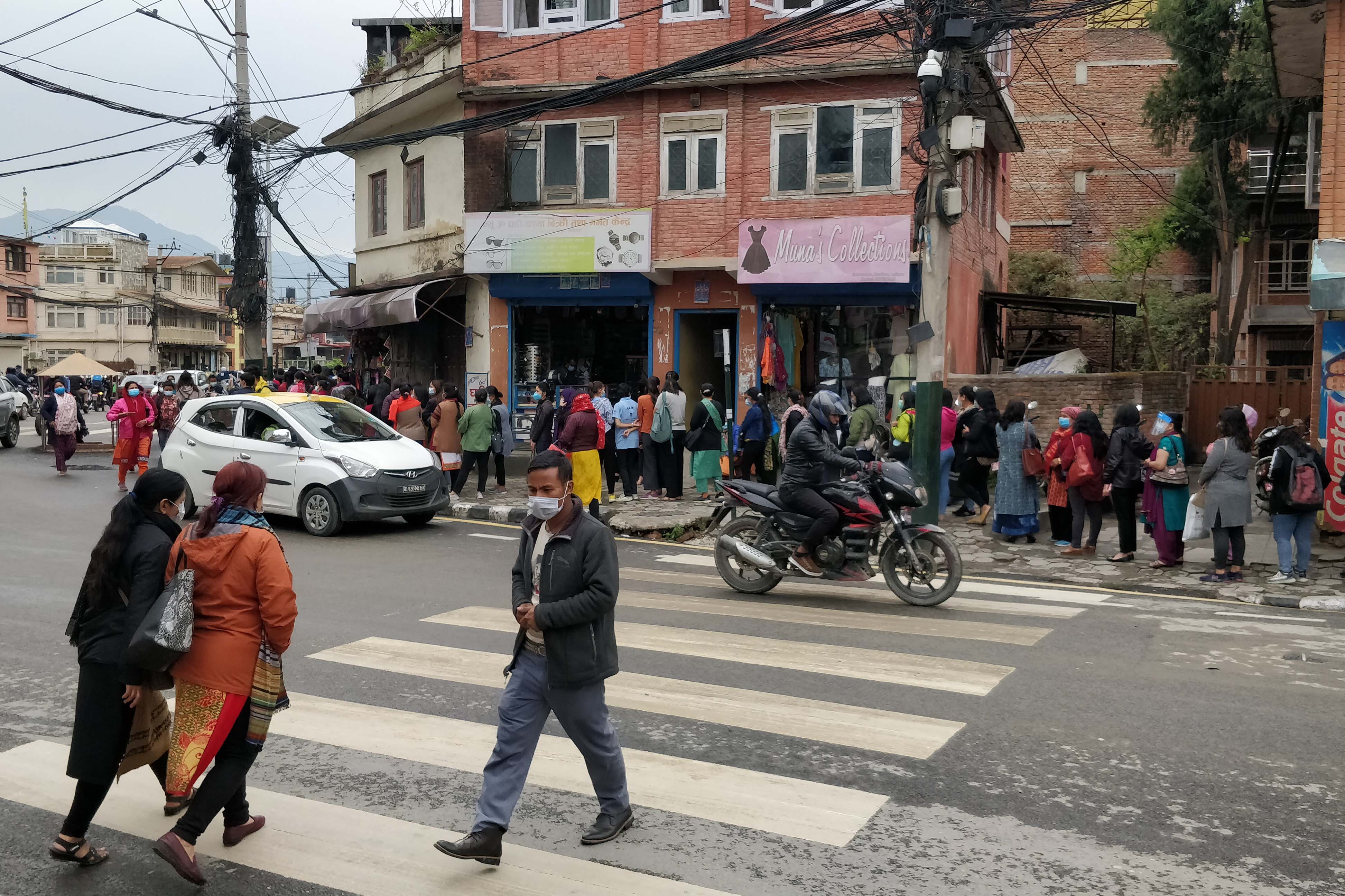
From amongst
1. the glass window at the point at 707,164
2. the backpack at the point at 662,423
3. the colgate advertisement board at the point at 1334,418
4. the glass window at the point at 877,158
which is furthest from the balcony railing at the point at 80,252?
the colgate advertisement board at the point at 1334,418

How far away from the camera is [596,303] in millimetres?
21562

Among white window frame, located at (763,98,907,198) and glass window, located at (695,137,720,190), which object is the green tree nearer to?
white window frame, located at (763,98,907,198)

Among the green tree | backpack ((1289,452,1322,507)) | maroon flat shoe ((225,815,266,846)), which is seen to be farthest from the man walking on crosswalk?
the green tree

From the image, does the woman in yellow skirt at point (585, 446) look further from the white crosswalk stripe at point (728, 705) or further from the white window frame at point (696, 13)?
the white window frame at point (696, 13)

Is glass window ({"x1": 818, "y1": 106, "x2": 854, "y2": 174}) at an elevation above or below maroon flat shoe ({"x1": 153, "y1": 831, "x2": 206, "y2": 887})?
above

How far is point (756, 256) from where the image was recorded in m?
19.6

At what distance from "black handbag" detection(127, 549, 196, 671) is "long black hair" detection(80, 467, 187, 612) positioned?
0.24 meters

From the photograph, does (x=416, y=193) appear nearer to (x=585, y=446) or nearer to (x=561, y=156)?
(x=561, y=156)

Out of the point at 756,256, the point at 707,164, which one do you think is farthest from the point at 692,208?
the point at 756,256

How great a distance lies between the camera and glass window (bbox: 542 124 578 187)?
2125 centimetres

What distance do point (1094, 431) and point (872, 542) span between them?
4.21 m

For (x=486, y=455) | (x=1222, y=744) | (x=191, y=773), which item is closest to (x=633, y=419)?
(x=486, y=455)

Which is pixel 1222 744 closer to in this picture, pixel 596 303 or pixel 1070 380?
pixel 1070 380

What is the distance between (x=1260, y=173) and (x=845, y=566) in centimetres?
3453
